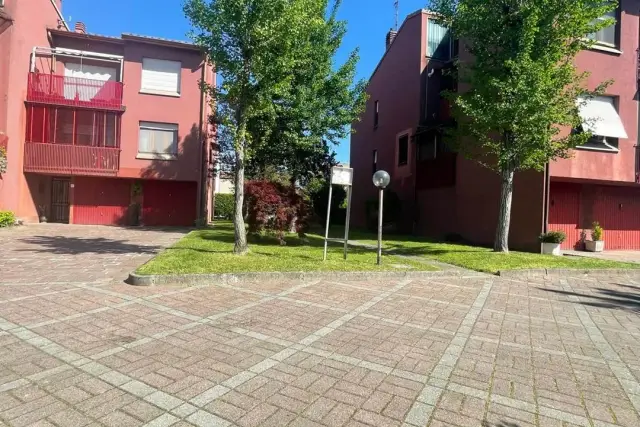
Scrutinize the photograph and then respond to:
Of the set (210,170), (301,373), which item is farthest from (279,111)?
(301,373)

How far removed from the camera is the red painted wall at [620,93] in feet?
49.7

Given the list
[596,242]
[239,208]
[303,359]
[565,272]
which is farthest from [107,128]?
[596,242]

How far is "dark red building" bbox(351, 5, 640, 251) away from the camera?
50.0ft

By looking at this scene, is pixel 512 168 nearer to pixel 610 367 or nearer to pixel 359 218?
pixel 610 367

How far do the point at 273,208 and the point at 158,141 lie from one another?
11539 mm

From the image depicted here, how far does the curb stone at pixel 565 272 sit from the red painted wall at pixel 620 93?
4.61 meters

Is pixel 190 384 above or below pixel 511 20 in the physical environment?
below

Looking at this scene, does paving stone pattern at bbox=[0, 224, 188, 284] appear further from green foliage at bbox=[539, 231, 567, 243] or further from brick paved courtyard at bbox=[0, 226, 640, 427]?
green foliage at bbox=[539, 231, 567, 243]

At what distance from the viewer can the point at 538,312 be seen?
6.76 metres

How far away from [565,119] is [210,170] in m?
16.2

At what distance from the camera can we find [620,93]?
15.6 meters

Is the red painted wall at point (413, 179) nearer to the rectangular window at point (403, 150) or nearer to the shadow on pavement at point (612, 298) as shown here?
the rectangular window at point (403, 150)

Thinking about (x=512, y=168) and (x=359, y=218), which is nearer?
(x=512, y=168)

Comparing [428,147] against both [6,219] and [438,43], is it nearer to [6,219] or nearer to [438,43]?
[438,43]
